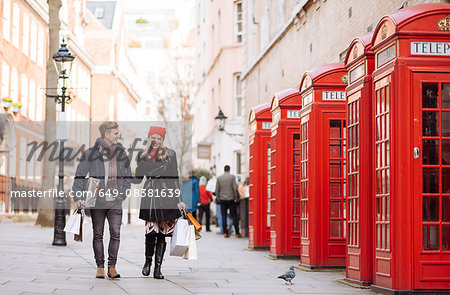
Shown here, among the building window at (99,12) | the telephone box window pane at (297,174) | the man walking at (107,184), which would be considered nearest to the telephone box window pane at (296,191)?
the telephone box window pane at (297,174)

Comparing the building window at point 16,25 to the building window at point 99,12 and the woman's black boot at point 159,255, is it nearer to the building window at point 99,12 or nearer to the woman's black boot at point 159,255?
Answer: the woman's black boot at point 159,255

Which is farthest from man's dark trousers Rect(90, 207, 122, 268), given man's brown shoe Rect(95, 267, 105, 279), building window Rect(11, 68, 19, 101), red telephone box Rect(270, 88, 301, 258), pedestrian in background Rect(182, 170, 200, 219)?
building window Rect(11, 68, 19, 101)

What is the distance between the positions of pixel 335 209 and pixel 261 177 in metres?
5.31

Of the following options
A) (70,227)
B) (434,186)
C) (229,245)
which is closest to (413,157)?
(434,186)

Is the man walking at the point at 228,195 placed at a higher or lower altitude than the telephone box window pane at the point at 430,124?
lower

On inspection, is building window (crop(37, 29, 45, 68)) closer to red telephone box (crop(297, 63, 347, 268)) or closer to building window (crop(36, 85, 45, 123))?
building window (crop(36, 85, 45, 123))

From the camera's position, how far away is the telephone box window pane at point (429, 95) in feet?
29.7

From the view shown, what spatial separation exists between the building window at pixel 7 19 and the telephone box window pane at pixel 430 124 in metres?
33.1

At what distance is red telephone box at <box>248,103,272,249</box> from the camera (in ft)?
59.7

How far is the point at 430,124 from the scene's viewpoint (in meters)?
9.05

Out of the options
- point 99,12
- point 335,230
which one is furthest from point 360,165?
point 99,12

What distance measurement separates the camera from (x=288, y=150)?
1554cm

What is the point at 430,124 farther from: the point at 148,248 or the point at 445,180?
the point at 148,248

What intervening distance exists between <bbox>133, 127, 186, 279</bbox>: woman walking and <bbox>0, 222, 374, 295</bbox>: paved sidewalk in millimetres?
460
